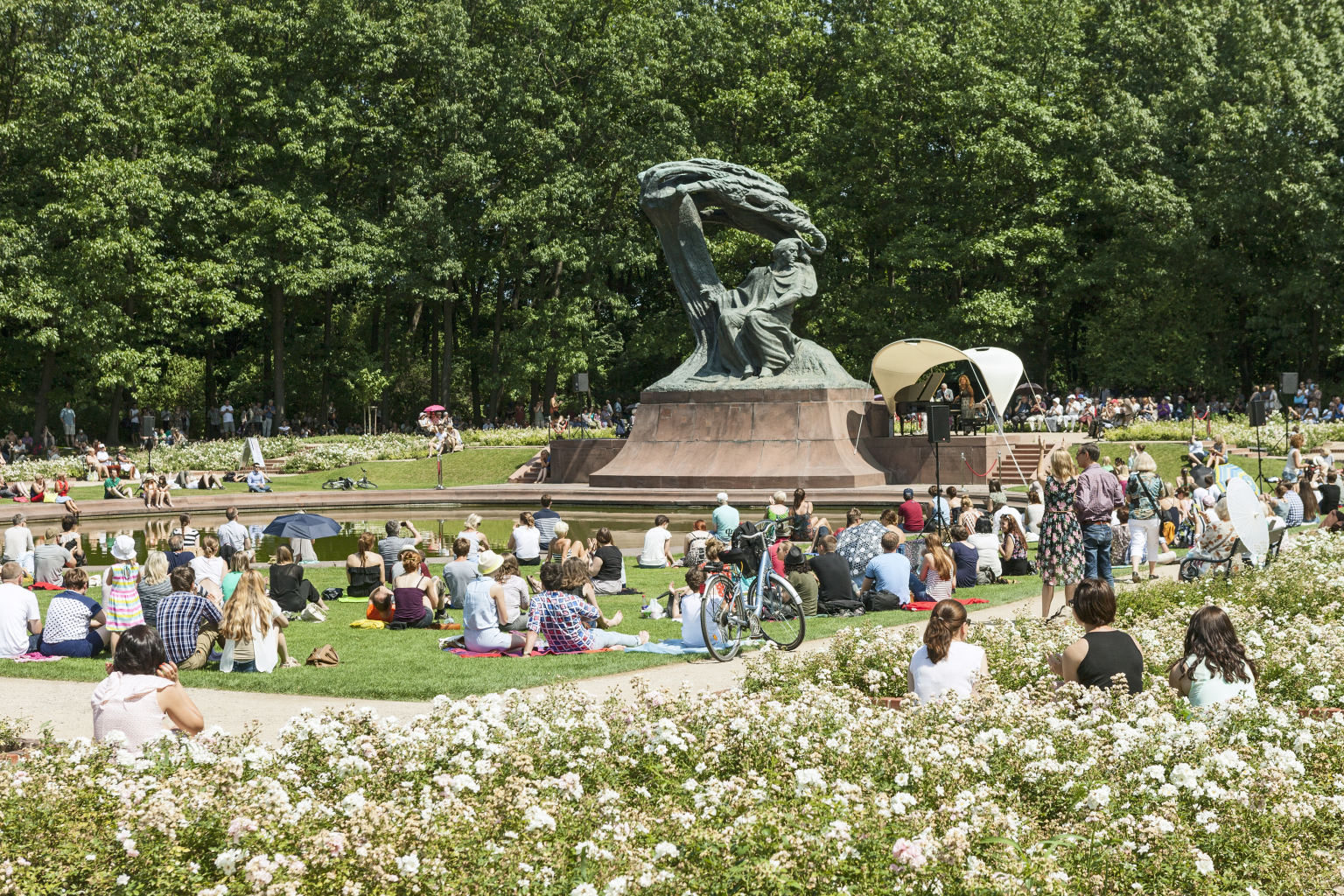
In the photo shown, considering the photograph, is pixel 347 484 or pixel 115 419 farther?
pixel 115 419

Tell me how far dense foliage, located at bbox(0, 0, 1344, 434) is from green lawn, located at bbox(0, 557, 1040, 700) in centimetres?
3119

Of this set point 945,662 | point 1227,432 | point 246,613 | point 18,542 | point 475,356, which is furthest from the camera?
point 475,356

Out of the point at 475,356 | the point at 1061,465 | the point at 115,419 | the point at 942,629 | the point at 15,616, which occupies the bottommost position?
the point at 15,616

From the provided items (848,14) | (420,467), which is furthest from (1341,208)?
(420,467)

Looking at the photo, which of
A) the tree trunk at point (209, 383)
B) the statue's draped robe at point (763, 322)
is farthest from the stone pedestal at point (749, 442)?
the tree trunk at point (209, 383)

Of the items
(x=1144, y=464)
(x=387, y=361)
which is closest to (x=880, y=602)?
(x=1144, y=464)

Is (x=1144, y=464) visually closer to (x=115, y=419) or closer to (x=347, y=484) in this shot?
(x=347, y=484)

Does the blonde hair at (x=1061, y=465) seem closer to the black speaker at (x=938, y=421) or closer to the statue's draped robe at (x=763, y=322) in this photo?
the black speaker at (x=938, y=421)

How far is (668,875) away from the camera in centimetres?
458

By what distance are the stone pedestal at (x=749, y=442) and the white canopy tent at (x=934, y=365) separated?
5.64 ft

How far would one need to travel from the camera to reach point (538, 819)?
15.7ft

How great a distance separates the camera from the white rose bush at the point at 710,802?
4777mm

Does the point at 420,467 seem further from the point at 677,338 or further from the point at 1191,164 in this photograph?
the point at 1191,164

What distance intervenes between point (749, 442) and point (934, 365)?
5.21 m
